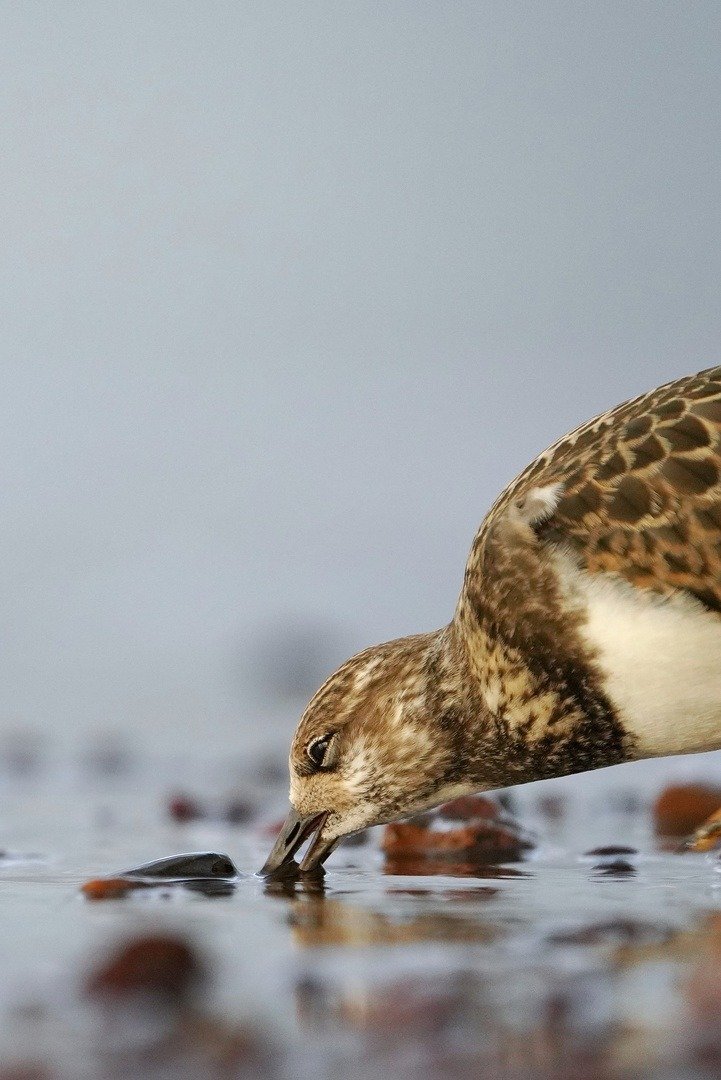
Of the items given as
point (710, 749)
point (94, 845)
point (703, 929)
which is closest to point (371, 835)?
point (94, 845)

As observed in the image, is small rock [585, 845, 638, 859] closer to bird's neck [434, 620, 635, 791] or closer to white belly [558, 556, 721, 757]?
bird's neck [434, 620, 635, 791]

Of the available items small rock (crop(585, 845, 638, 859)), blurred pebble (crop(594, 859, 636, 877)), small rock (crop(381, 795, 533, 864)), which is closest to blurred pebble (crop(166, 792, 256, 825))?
small rock (crop(381, 795, 533, 864))

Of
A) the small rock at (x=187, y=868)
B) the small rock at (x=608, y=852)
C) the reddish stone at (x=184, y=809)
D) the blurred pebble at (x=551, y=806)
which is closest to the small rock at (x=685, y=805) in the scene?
the blurred pebble at (x=551, y=806)

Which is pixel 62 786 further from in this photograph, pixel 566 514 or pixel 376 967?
pixel 376 967

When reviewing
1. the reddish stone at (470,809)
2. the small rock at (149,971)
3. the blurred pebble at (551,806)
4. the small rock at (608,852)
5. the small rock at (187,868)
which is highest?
the blurred pebble at (551,806)

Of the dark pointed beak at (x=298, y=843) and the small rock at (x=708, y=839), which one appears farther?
the small rock at (x=708, y=839)

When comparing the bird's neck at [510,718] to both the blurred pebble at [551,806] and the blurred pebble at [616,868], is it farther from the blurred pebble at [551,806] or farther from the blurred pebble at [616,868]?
the blurred pebble at [551,806]

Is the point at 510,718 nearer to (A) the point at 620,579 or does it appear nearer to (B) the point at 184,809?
(A) the point at 620,579

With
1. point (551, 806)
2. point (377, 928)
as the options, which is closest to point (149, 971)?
point (377, 928)
